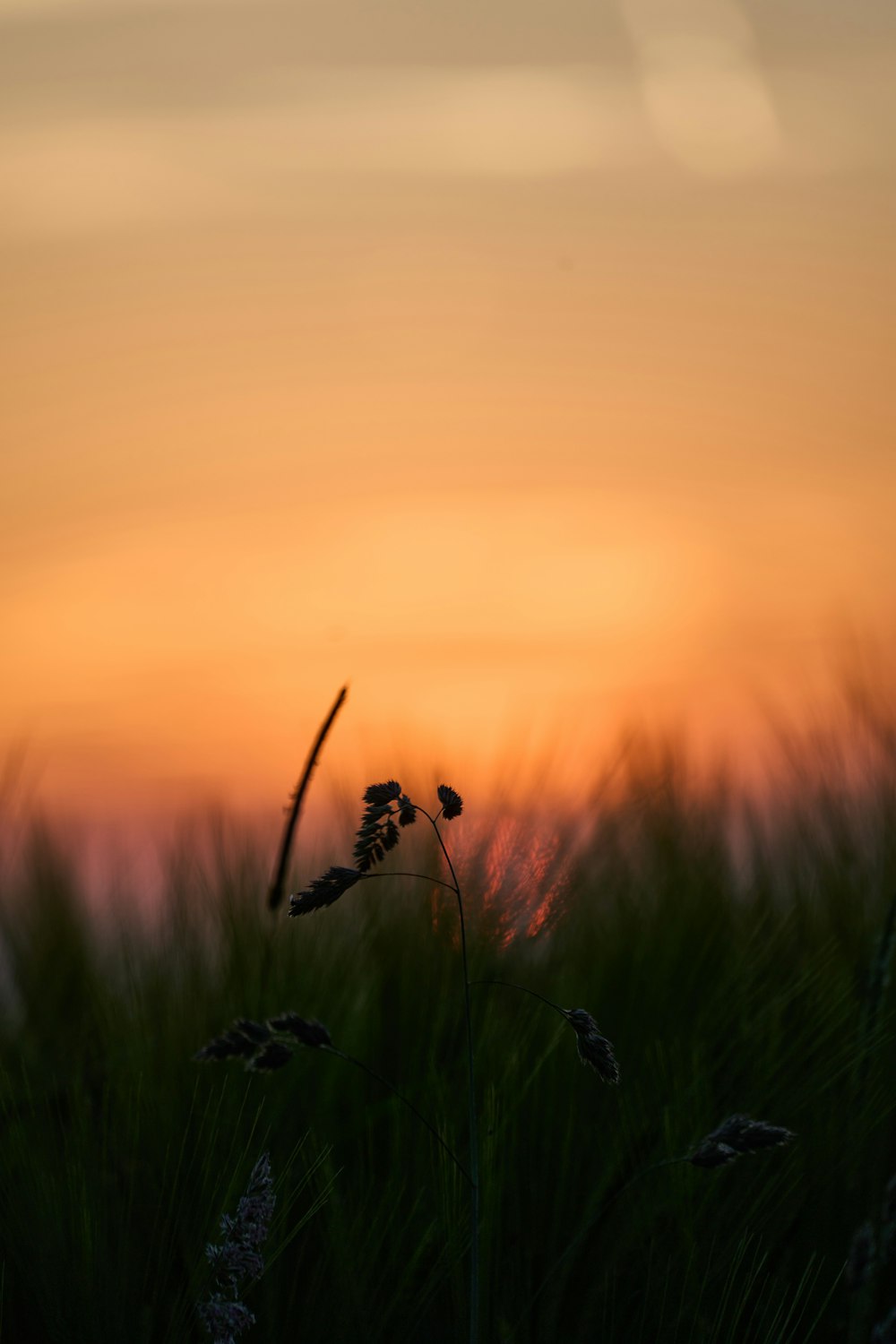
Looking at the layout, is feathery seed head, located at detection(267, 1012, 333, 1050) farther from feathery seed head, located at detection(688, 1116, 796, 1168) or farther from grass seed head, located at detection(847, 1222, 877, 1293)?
grass seed head, located at detection(847, 1222, 877, 1293)

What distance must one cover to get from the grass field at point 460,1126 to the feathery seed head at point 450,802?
286mm

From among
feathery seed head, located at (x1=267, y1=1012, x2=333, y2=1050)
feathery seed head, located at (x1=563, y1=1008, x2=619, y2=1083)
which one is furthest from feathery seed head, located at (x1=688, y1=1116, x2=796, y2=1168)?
feathery seed head, located at (x1=267, y1=1012, x2=333, y2=1050)

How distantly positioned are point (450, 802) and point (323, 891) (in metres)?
0.11

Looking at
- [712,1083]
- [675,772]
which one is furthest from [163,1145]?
Answer: [675,772]

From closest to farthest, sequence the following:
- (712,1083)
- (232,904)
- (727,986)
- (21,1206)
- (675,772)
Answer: (21,1206) → (712,1083) → (727,986) → (232,904) → (675,772)

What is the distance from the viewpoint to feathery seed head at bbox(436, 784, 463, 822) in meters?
0.78

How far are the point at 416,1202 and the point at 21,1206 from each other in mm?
305

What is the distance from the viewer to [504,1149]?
3.64ft

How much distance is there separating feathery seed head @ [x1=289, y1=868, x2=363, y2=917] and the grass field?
0.31m

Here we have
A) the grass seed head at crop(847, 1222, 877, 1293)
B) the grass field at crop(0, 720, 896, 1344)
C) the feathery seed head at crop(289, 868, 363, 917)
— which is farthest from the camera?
the grass field at crop(0, 720, 896, 1344)

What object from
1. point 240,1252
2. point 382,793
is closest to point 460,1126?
point 240,1252

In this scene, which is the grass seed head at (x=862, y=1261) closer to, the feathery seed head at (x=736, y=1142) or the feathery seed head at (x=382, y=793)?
the feathery seed head at (x=736, y=1142)

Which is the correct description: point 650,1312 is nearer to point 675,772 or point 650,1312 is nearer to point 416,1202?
point 416,1202

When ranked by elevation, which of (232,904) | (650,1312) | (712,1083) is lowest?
(650,1312)
